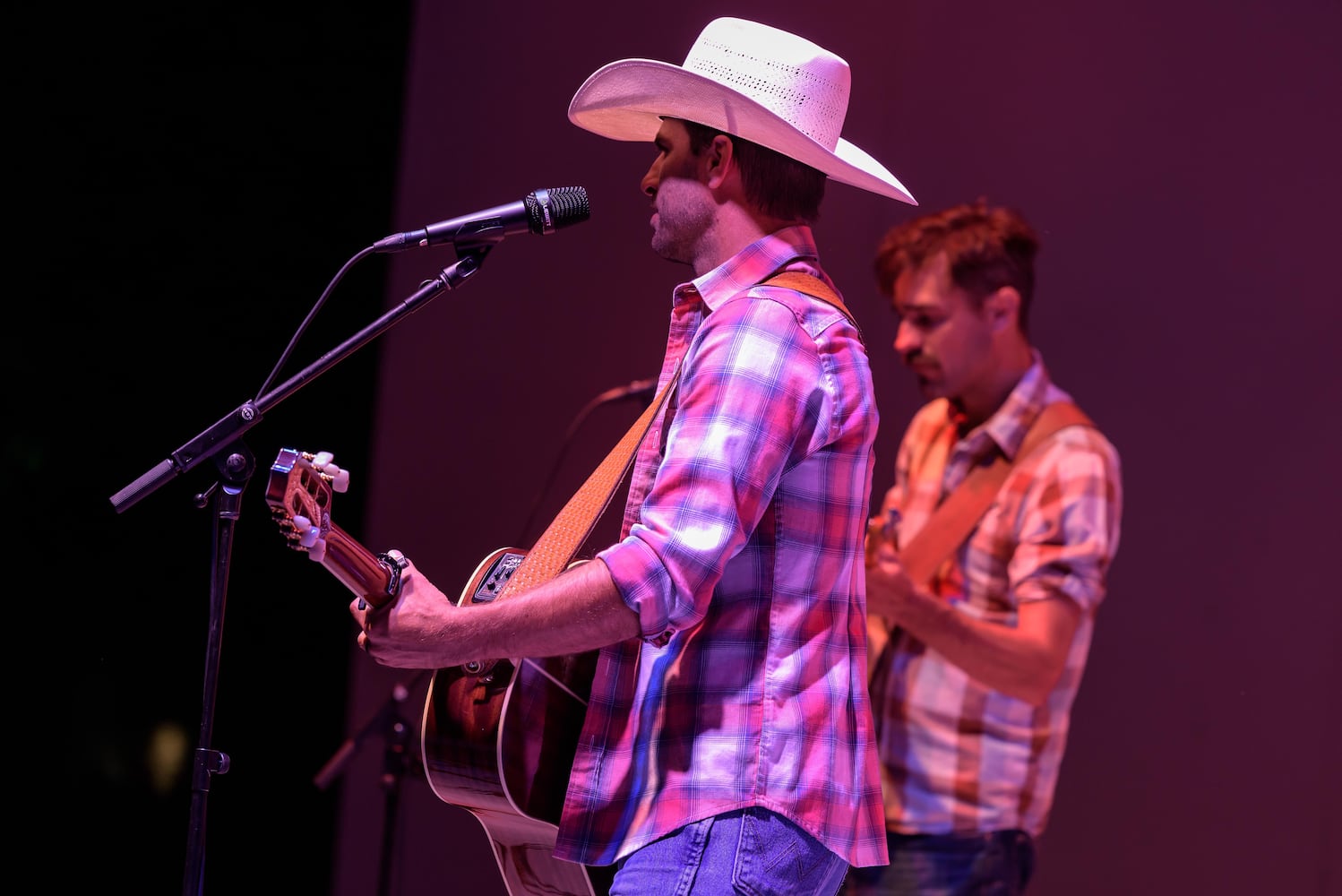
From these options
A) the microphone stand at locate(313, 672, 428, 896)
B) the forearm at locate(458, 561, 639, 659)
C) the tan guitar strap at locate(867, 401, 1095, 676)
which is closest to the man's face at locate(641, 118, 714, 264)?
the forearm at locate(458, 561, 639, 659)

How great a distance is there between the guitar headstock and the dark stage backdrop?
1845 mm

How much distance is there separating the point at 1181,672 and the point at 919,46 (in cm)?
205

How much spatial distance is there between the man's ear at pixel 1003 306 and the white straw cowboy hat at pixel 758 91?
1.44 metres

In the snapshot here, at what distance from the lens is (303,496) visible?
1854mm

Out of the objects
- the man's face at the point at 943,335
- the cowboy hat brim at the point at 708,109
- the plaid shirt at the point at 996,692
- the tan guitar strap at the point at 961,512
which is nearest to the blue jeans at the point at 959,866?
the plaid shirt at the point at 996,692

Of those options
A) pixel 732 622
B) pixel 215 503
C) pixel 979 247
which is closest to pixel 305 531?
pixel 215 503

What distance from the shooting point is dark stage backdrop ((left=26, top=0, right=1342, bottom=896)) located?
365cm

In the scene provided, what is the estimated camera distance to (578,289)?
4.45 m

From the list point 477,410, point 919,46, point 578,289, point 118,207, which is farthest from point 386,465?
point 919,46

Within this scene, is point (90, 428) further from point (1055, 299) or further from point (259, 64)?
point (1055, 299)

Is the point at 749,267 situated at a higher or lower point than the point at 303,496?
higher

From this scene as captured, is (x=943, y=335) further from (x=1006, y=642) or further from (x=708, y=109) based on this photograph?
(x=708, y=109)

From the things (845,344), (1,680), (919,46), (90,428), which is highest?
(919,46)

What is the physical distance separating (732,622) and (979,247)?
216 cm
